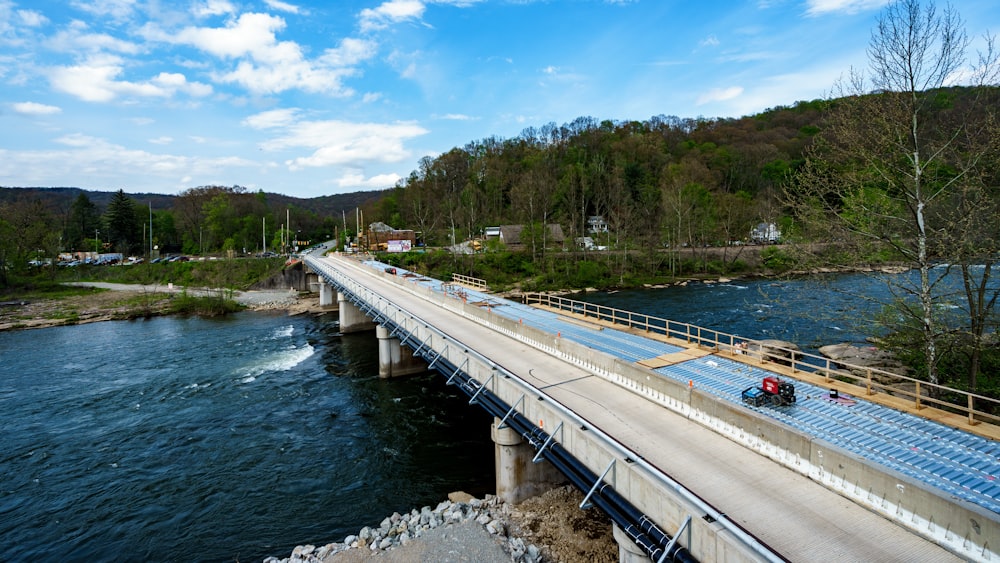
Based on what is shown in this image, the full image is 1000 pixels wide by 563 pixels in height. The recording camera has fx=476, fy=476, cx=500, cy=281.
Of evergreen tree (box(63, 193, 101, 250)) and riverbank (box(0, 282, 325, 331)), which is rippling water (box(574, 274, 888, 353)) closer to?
riverbank (box(0, 282, 325, 331))

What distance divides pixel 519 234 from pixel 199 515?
74969mm

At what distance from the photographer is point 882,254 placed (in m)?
18.8

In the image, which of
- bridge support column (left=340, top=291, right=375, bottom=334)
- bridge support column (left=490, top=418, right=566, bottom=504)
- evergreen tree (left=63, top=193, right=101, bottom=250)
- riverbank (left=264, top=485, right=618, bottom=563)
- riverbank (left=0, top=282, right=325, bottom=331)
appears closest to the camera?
riverbank (left=264, top=485, right=618, bottom=563)

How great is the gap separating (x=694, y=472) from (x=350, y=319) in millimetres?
40508

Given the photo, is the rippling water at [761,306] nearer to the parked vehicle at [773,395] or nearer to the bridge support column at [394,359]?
the parked vehicle at [773,395]

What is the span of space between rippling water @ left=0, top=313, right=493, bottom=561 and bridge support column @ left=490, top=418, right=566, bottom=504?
2.62m

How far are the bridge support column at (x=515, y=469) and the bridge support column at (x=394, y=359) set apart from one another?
57.3ft

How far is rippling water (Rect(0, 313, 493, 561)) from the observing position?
52.9 feet

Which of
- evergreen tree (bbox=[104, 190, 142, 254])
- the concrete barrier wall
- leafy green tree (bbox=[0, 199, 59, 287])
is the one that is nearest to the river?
the concrete barrier wall

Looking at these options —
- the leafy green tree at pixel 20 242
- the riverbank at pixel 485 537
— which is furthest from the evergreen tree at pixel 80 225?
the riverbank at pixel 485 537

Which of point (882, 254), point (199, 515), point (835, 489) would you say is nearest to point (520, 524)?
point (835, 489)

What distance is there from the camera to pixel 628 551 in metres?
10.3

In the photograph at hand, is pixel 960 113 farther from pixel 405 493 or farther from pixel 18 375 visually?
pixel 18 375

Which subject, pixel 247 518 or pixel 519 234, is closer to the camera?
pixel 247 518
